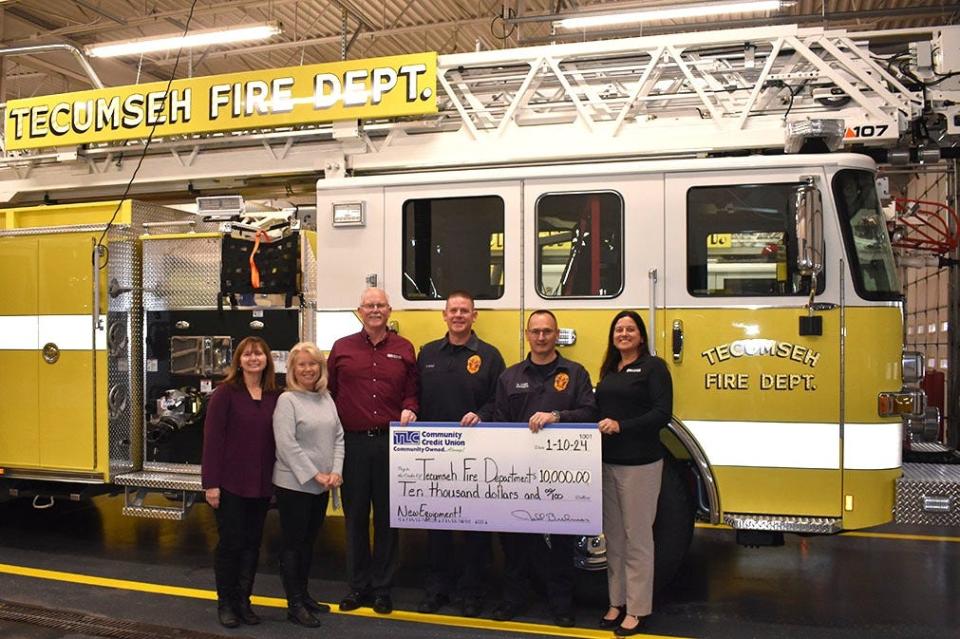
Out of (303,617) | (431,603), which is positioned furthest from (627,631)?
(303,617)

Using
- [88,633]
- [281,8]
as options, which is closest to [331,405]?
[88,633]

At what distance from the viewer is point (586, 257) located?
556cm

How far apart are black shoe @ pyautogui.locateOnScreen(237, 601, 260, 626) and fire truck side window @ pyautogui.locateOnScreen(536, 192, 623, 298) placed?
2803 mm

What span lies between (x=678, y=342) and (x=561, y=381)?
33.9 inches

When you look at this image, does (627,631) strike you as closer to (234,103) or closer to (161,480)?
(161,480)

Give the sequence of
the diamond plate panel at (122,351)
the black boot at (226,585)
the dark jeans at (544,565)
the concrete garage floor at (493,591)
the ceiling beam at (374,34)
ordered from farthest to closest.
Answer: the ceiling beam at (374,34) → the diamond plate panel at (122,351) → the concrete garage floor at (493,591) → the dark jeans at (544,565) → the black boot at (226,585)

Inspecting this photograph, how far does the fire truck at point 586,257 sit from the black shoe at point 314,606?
5.39ft

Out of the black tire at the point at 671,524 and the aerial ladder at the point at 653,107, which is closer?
the black tire at the point at 671,524

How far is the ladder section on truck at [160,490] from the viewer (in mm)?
6352

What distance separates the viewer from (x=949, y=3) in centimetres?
1395

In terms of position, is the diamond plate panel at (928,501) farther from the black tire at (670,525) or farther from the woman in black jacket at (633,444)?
the woman in black jacket at (633,444)

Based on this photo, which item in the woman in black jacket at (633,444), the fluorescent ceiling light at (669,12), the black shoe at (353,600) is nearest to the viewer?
the woman in black jacket at (633,444)

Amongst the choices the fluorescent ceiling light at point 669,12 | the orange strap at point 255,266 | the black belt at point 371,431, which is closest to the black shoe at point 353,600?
the black belt at point 371,431

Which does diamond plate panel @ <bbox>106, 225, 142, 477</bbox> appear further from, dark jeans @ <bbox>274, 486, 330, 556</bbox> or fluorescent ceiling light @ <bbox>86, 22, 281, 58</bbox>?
fluorescent ceiling light @ <bbox>86, 22, 281, 58</bbox>
